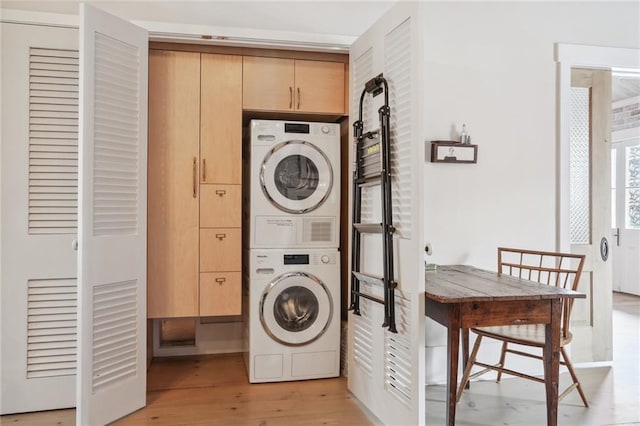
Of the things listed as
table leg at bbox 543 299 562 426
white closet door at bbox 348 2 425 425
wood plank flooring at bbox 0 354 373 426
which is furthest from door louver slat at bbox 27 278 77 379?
table leg at bbox 543 299 562 426

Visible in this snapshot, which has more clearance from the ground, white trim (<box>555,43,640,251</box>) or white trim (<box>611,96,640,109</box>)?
white trim (<box>611,96,640,109</box>)

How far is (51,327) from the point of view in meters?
2.75

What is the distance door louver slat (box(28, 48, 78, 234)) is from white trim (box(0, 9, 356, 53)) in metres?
0.19

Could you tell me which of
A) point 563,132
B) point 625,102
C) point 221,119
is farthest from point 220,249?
point 625,102

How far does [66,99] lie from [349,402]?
251 centimetres

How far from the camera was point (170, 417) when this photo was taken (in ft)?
8.72

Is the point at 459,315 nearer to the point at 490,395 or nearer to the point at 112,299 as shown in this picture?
the point at 490,395

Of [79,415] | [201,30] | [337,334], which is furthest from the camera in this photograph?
[337,334]

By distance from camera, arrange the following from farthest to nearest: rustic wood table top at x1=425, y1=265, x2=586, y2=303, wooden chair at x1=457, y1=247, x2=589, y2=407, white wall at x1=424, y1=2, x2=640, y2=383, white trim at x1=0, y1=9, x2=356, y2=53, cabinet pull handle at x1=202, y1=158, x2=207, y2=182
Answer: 1. white wall at x1=424, y1=2, x2=640, y2=383
2. cabinet pull handle at x1=202, y1=158, x2=207, y2=182
3. white trim at x1=0, y1=9, x2=356, y2=53
4. wooden chair at x1=457, y1=247, x2=589, y2=407
5. rustic wood table top at x1=425, y1=265, x2=586, y2=303

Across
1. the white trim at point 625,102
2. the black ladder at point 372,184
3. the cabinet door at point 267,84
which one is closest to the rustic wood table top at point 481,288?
the black ladder at point 372,184

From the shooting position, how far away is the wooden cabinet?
120 inches

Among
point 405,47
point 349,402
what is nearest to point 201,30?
point 405,47

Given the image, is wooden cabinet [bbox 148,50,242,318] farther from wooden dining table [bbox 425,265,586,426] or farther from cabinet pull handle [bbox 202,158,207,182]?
wooden dining table [bbox 425,265,586,426]

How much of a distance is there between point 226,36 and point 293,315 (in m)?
1.91
